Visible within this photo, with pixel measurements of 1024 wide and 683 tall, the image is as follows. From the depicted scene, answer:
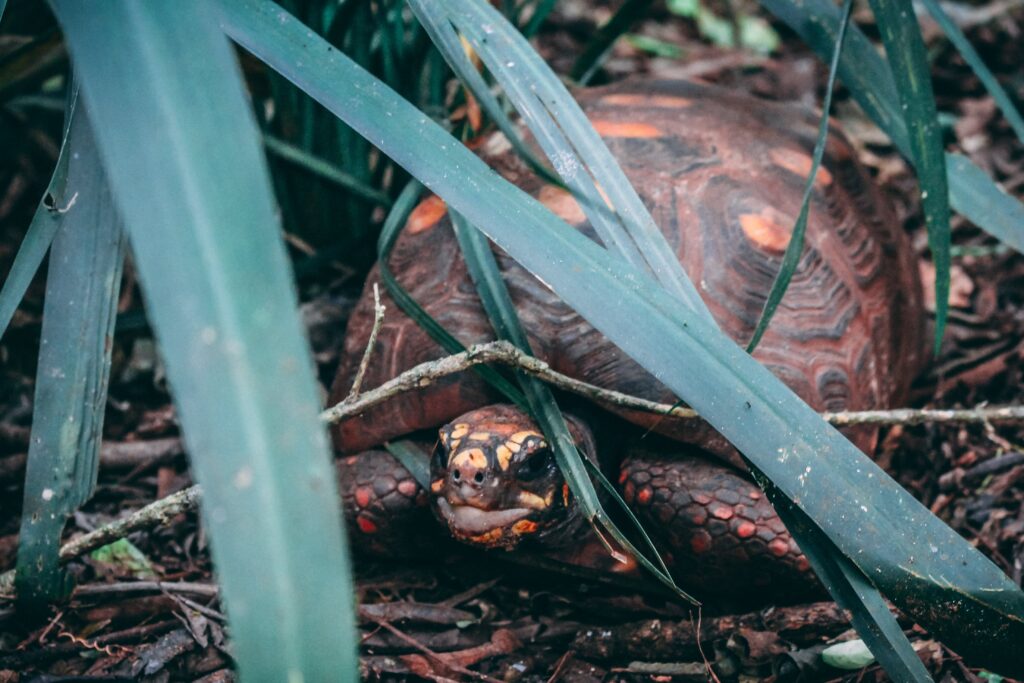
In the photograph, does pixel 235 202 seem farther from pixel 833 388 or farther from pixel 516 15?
pixel 516 15

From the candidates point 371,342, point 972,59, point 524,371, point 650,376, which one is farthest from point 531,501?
point 972,59

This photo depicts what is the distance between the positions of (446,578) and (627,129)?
1.35 meters

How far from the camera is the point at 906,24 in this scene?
6.05 ft

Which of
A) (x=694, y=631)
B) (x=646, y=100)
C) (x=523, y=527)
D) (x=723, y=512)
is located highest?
(x=646, y=100)

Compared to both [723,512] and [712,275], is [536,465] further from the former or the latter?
[712,275]

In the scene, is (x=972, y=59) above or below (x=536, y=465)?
above

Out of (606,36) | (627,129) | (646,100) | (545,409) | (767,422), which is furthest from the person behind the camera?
(606,36)

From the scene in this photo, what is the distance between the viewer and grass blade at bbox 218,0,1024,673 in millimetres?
1394

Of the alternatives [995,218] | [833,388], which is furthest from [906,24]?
[833,388]

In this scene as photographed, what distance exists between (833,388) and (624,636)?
83cm

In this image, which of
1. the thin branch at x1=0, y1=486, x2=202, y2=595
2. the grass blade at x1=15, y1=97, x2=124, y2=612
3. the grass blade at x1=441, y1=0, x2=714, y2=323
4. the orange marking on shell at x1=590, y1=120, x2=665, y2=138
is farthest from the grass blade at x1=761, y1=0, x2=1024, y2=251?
the thin branch at x1=0, y1=486, x2=202, y2=595

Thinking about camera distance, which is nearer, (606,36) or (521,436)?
(521,436)

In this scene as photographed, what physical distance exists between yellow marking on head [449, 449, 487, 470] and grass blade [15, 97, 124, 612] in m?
0.69

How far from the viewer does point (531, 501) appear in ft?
6.23
